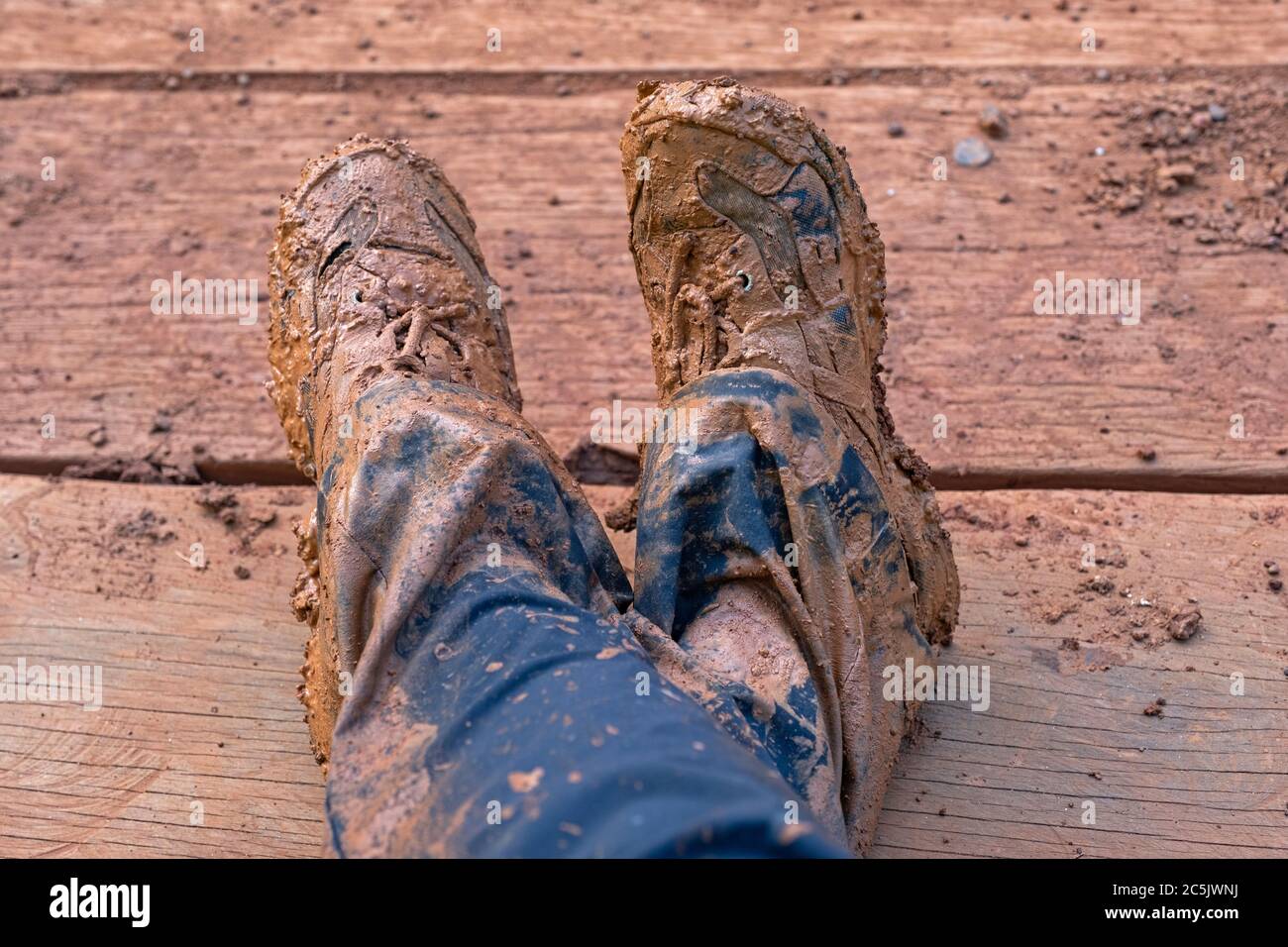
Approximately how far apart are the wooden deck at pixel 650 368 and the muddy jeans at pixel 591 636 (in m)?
0.36

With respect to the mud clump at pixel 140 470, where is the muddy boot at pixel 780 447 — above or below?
above

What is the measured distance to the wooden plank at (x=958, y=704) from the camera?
170 centimetres

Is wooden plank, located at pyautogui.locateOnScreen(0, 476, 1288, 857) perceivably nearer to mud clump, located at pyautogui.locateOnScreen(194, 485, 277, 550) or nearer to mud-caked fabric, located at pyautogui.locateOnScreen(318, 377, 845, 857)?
mud clump, located at pyautogui.locateOnScreen(194, 485, 277, 550)

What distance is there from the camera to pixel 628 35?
3.15 metres

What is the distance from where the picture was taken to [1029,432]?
2234 millimetres

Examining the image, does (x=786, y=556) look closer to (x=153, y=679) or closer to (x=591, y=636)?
(x=591, y=636)

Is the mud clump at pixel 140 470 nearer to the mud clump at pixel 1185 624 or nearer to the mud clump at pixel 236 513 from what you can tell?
the mud clump at pixel 236 513

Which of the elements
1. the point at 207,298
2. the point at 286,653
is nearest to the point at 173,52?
the point at 207,298

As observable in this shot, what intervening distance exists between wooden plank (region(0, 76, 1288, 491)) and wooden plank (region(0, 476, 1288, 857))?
0.46 ft

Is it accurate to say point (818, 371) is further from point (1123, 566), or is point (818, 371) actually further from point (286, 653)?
point (286, 653)

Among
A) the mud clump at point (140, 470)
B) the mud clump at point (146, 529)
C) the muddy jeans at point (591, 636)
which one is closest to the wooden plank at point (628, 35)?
the mud clump at point (140, 470)

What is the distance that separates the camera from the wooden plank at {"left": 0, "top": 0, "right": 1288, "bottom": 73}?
3.01 m

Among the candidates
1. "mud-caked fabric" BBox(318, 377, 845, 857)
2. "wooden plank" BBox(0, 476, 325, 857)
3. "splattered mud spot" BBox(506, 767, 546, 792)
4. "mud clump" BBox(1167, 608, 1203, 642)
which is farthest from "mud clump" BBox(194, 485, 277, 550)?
"mud clump" BBox(1167, 608, 1203, 642)
